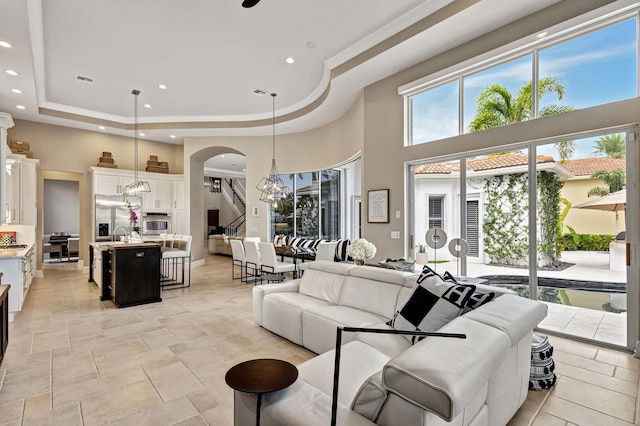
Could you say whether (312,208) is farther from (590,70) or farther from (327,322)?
(590,70)

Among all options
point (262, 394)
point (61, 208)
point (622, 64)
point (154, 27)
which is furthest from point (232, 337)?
point (61, 208)

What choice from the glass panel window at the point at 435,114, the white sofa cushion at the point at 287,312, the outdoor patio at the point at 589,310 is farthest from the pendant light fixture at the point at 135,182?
the outdoor patio at the point at 589,310

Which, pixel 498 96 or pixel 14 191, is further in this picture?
pixel 14 191

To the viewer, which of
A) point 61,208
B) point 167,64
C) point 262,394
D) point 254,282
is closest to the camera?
point 262,394

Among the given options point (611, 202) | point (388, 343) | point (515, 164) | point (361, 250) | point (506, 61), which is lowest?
point (388, 343)

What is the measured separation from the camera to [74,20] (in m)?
4.00

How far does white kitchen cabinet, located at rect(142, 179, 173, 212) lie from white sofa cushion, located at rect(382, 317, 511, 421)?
8.92 meters

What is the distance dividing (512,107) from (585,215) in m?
1.50

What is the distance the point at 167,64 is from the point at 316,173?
13.7 ft

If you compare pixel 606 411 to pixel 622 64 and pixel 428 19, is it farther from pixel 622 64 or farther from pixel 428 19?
pixel 428 19

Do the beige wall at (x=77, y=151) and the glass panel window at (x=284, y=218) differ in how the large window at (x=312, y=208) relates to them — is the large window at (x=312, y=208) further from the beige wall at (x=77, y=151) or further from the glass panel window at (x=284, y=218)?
the beige wall at (x=77, y=151)

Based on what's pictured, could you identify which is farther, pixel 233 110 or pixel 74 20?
pixel 233 110

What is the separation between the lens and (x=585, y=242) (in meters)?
3.54

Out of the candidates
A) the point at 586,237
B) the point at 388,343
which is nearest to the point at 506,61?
the point at 586,237
